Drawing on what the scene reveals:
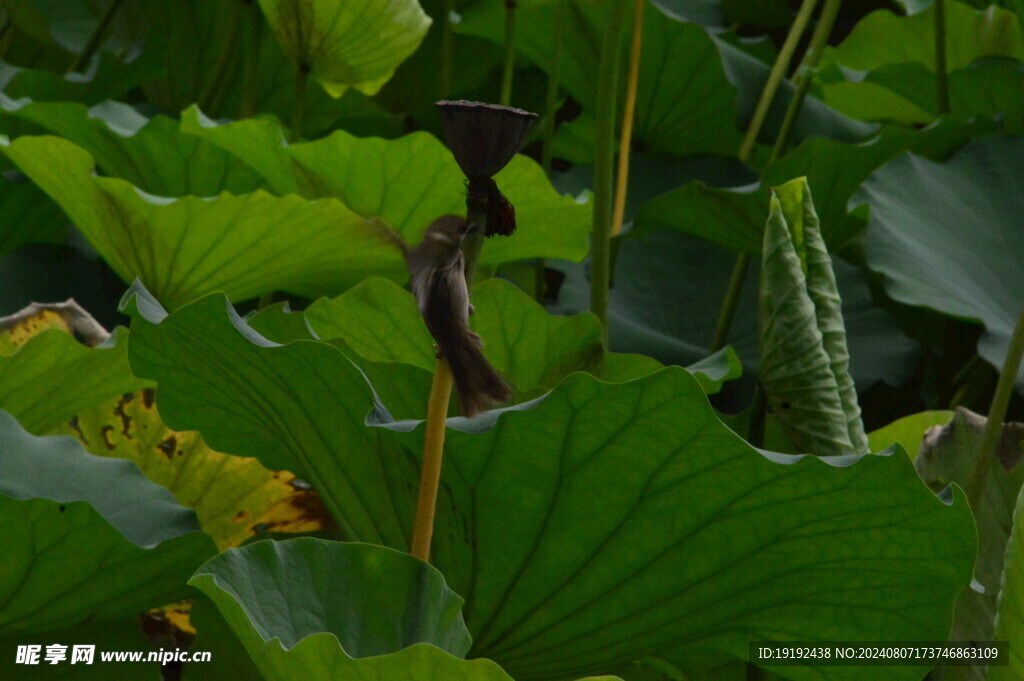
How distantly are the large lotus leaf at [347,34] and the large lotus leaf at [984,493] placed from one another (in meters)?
0.48

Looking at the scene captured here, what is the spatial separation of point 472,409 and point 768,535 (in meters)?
0.15

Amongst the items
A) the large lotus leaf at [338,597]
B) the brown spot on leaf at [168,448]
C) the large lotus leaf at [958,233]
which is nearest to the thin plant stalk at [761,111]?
the large lotus leaf at [958,233]

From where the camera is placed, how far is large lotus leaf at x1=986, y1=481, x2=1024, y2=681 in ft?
1.18

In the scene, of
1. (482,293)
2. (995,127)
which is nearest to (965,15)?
(995,127)

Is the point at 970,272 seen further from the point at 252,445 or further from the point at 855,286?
the point at 252,445

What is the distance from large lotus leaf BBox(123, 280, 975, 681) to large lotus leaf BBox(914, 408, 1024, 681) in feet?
0.49

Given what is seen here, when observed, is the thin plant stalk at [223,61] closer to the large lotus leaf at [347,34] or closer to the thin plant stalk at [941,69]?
the large lotus leaf at [347,34]

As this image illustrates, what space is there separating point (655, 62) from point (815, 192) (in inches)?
10.8

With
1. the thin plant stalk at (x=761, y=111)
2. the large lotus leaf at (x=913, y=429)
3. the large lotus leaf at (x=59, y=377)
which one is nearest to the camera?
the large lotus leaf at (x=59, y=377)

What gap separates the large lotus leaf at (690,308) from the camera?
2.97 feet

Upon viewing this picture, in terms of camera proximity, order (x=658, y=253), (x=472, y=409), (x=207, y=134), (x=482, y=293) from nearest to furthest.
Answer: (x=472, y=409)
(x=482, y=293)
(x=207, y=134)
(x=658, y=253)

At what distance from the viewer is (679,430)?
366 millimetres

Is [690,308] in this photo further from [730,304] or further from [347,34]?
[347,34]

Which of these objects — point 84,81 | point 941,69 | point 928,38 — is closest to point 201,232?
point 84,81
